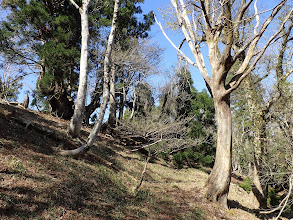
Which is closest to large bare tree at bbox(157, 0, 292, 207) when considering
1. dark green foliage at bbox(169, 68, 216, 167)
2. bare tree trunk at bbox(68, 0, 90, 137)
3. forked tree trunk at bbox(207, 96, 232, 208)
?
forked tree trunk at bbox(207, 96, 232, 208)

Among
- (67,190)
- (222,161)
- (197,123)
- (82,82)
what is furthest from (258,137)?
(197,123)

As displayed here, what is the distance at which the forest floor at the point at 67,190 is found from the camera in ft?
12.7

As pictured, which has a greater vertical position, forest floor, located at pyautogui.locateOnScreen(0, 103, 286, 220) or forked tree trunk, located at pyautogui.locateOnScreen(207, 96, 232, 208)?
forked tree trunk, located at pyautogui.locateOnScreen(207, 96, 232, 208)

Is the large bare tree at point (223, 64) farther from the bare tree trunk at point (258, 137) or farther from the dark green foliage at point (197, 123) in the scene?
the dark green foliage at point (197, 123)

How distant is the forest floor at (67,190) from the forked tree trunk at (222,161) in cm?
35

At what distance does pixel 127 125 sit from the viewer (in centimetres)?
1403

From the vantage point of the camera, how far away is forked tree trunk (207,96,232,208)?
682 centimetres

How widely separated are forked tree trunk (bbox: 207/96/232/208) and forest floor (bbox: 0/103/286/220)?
1.14ft

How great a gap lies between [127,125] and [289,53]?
9.18 metres

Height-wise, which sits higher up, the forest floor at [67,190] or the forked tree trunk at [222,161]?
the forked tree trunk at [222,161]

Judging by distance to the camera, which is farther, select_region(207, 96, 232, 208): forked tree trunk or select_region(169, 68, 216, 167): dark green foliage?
select_region(169, 68, 216, 167): dark green foliage

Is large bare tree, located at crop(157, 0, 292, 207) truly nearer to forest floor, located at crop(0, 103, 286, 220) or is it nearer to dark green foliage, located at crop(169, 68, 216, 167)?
forest floor, located at crop(0, 103, 286, 220)

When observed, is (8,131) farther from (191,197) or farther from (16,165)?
(191,197)

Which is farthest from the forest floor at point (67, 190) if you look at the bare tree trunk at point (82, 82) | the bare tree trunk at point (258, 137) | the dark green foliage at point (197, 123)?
the dark green foliage at point (197, 123)
